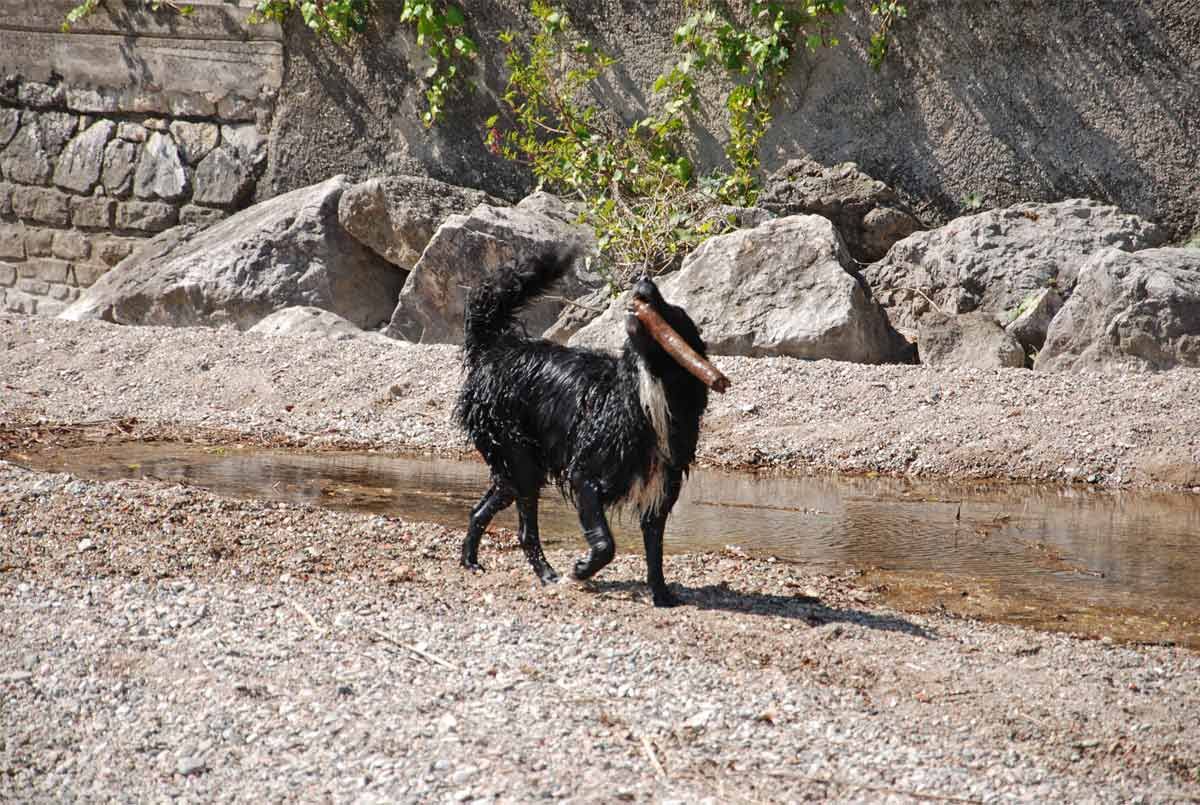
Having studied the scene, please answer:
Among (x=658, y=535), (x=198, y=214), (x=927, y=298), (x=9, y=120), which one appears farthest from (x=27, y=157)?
(x=658, y=535)

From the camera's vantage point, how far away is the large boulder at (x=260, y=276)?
45.8 feet

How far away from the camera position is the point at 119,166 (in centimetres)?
1585

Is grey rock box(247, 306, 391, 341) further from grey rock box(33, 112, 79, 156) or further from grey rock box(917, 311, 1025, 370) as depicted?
grey rock box(917, 311, 1025, 370)

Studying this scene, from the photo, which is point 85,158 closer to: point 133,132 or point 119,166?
point 119,166

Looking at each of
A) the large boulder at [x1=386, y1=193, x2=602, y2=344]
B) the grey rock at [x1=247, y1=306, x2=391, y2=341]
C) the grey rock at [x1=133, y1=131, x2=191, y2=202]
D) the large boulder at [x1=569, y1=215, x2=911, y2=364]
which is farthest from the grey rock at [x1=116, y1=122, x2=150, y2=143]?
the large boulder at [x1=569, y1=215, x2=911, y2=364]

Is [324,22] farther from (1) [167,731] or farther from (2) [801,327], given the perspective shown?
(1) [167,731]

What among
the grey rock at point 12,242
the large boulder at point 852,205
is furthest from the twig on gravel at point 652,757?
the grey rock at point 12,242

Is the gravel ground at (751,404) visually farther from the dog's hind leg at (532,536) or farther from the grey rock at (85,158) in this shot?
the grey rock at (85,158)

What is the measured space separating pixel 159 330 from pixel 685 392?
8.63 metres

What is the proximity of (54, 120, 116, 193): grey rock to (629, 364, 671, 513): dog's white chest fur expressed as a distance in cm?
1268

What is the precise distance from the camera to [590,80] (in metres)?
14.4

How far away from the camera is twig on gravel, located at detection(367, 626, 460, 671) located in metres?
4.62

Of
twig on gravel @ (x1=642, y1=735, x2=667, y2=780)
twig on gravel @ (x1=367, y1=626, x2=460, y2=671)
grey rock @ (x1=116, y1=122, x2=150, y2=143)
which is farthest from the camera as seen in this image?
grey rock @ (x1=116, y1=122, x2=150, y2=143)

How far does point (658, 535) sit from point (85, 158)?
12.9m
